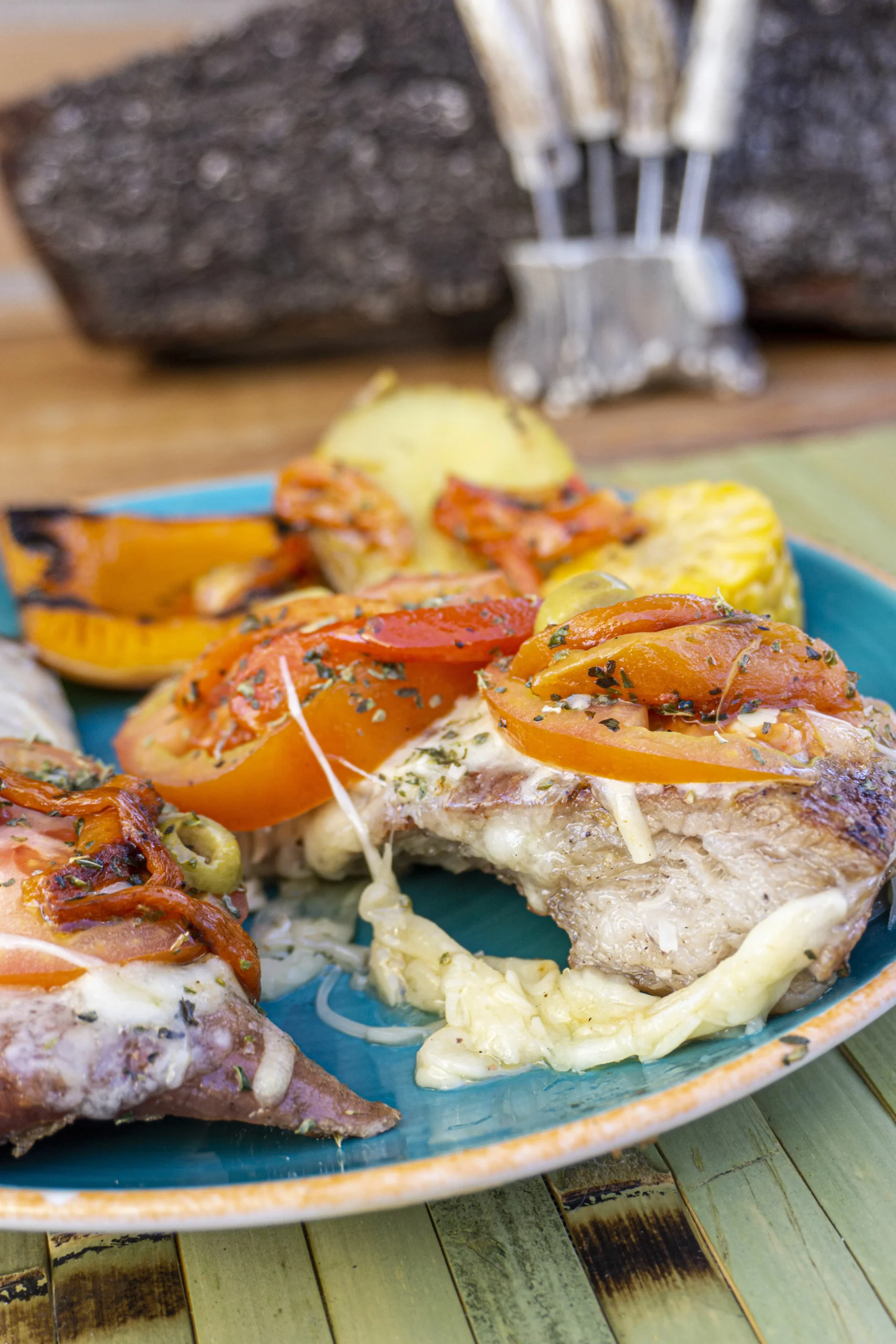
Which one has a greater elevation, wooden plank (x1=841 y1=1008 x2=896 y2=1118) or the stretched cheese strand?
the stretched cheese strand

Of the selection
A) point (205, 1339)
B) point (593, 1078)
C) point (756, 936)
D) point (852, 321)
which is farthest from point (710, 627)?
point (852, 321)

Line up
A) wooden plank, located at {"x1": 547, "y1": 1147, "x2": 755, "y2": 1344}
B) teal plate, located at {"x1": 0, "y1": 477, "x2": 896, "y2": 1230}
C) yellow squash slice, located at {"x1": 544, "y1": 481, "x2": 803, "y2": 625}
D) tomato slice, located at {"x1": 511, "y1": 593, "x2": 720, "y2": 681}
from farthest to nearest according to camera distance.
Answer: yellow squash slice, located at {"x1": 544, "y1": 481, "x2": 803, "y2": 625} < tomato slice, located at {"x1": 511, "y1": 593, "x2": 720, "y2": 681} < wooden plank, located at {"x1": 547, "y1": 1147, "x2": 755, "y2": 1344} < teal plate, located at {"x1": 0, "y1": 477, "x2": 896, "y2": 1230}

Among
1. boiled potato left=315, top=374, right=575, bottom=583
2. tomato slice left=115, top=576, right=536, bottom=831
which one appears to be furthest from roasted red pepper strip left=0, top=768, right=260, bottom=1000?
boiled potato left=315, top=374, right=575, bottom=583

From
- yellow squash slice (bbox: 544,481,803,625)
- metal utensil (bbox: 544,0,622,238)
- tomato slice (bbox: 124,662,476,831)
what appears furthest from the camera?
metal utensil (bbox: 544,0,622,238)

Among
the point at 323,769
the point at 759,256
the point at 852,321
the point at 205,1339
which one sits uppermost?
the point at 323,769

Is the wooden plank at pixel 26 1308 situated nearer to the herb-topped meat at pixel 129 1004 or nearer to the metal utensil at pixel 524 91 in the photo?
the herb-topped meat at pixel 129 1004

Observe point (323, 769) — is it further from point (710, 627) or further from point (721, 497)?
point (721, 497)

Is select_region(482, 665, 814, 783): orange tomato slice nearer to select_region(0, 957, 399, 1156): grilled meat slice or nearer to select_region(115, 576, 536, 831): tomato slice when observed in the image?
select_region(115, 576, 536, 831): tomato slice
